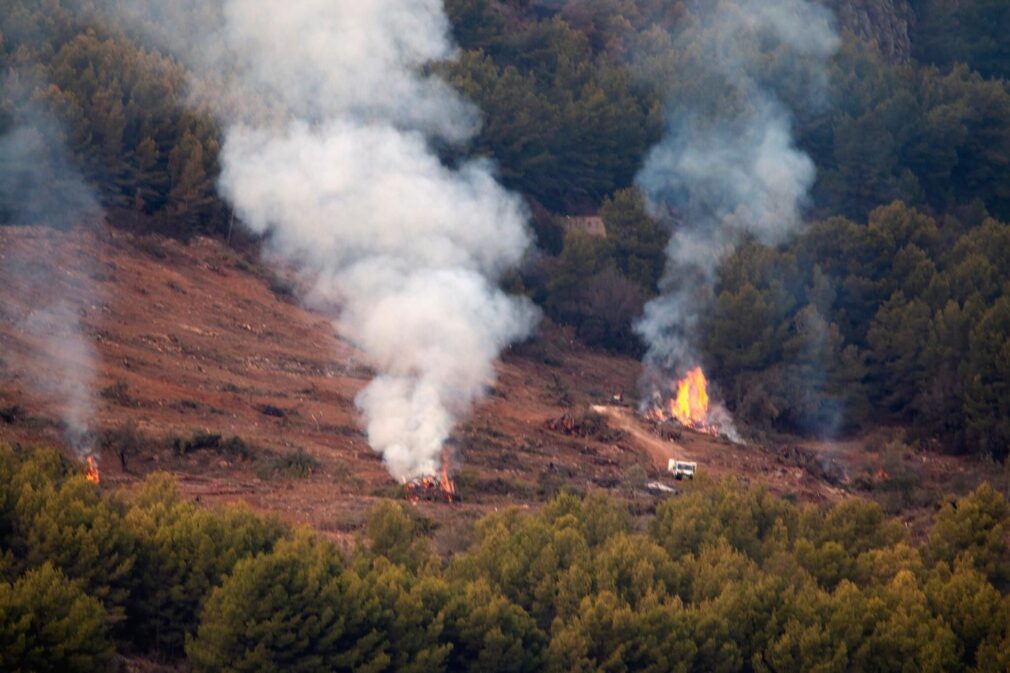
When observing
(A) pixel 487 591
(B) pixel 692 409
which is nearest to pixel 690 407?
(B) pixel 692 409

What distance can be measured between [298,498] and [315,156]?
15.2m

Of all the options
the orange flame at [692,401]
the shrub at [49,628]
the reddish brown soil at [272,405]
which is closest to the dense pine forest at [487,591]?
the shrub at [49,628]

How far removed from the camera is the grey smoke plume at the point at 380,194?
4409 cm

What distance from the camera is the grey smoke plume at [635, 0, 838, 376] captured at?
59375mm

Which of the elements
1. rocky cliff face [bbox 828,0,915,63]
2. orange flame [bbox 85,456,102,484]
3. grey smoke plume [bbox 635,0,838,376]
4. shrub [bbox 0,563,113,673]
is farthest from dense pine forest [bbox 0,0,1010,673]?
orange flame [bbox 85,456,102,484]

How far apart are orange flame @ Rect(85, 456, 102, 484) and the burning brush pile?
19.2m

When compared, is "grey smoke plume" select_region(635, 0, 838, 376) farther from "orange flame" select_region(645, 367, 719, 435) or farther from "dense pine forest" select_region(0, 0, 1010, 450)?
"orange flame" select_region(645, 367, 719, 435)

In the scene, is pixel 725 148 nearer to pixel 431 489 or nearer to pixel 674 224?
pixel 674 224

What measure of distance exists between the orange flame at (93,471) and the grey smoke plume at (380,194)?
718 cm

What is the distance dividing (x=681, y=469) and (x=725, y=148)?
81.2 ft

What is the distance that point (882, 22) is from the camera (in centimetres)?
8669

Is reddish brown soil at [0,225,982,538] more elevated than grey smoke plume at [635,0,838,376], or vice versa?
grey smoke plume at [635,0,838,376]

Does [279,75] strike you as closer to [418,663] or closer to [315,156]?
[315,156]

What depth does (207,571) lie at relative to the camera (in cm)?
3008
